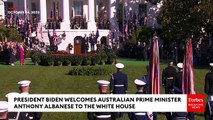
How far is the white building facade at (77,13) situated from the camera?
44.8m

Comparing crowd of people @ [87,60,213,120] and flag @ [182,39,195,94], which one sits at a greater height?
flag @ [182,39,195,94]

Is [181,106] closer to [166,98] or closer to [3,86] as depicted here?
[166,98]

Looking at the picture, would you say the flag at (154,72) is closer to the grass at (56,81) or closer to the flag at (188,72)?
the flag at (188,72)

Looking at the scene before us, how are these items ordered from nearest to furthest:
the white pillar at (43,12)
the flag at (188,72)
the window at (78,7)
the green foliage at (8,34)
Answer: the flag at (188,72) → the green foliage at (8,34) → the white pillar at (43,12) → the window at (78,7)

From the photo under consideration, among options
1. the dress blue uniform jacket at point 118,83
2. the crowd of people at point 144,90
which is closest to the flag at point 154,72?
the crowd of people at point 144,90

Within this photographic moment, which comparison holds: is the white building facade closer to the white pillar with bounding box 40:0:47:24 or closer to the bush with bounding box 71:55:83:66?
the white pillar with bounding box 40:0:47:24

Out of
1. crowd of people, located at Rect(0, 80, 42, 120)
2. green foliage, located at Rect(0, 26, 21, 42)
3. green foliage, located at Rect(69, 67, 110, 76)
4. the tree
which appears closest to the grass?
green foliage, located at Rect(69, 67, 110, 76)

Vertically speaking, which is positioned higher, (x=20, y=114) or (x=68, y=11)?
(x=68, y=11)

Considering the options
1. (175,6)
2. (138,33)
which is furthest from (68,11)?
(175,6)

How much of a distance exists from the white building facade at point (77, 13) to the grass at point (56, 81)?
1489cm

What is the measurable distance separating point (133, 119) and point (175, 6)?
26.7 meters

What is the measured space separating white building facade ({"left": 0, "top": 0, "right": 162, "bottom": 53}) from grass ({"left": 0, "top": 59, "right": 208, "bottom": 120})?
14.9m

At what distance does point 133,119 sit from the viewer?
9.44 meters

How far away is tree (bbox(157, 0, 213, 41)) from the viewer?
32128 millimetres
